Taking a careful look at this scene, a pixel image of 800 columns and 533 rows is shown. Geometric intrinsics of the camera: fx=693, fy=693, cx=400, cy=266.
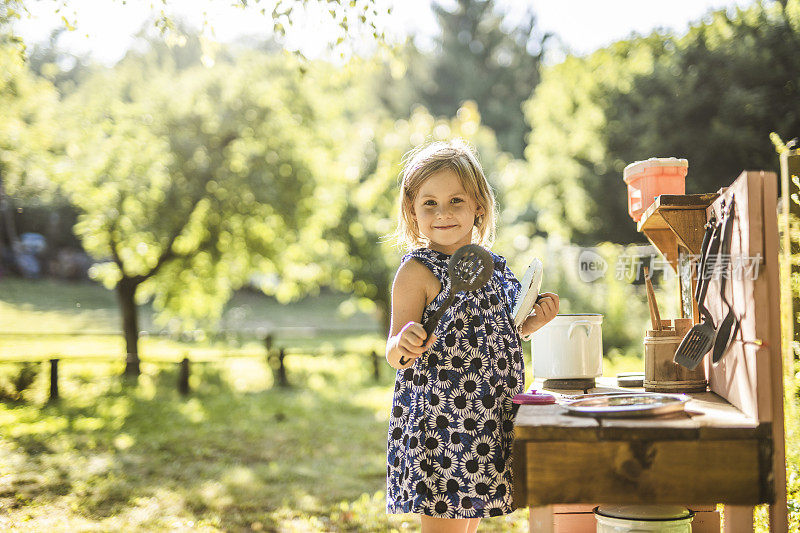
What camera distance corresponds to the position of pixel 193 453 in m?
6.37

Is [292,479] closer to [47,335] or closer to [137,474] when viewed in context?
[137,474]

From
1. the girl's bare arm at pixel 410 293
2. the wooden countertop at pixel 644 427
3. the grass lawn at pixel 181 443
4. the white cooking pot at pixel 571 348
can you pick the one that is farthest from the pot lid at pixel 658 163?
the grass lawn at pixel 181 443

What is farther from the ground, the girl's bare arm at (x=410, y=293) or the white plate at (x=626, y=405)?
the girl's bare arm at (x=410, y=293)

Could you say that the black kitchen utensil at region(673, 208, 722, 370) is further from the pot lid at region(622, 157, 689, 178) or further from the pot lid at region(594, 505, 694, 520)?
the pot lid at region(622, 157, 689, 178)

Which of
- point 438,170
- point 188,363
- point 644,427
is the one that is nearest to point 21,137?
point 188,363

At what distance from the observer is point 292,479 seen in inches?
222

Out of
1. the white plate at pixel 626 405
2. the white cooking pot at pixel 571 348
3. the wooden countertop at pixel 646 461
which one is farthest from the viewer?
the white cooking pot at pixel 571 348

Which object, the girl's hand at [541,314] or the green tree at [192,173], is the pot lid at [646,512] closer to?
the girl's hand at [541,314]

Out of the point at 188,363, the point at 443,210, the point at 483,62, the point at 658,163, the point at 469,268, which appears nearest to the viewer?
the point at 469,268

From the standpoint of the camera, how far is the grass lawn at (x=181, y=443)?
4.60 meters

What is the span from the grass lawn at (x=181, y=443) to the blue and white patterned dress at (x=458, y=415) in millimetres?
2042

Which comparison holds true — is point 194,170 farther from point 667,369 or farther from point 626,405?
point 626,405

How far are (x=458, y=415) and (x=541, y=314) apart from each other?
0.47 meters

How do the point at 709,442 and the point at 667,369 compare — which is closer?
the point at 709,442
